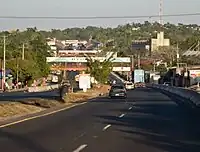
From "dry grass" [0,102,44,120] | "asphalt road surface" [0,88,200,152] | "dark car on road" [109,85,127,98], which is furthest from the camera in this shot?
"dark car on road" [109,85,127,98]

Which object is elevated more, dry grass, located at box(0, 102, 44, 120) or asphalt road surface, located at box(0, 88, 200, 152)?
dry grass, located at box(0, 102, 44, 120)

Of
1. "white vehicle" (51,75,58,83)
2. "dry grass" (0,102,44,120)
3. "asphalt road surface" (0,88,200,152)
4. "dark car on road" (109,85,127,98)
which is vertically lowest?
"asphalt road surface" (0,88,200,152)

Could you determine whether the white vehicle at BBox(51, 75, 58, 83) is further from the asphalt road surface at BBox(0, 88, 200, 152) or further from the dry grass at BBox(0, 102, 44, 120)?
the asphalt road surface at BBox(0, 88, 200, 152)

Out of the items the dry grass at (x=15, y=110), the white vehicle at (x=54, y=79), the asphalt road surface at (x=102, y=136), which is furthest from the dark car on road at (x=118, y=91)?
the white vehicle at (x=54, y=79)

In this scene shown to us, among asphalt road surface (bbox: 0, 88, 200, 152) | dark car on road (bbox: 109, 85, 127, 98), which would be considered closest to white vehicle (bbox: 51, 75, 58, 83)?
dark car on road (bbox: 109, 85, 127, 98)

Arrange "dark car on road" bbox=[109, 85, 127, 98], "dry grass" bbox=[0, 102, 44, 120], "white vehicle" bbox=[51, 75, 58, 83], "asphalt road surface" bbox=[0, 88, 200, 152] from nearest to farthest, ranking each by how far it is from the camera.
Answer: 1. "asphalt road surface" bbox=[0, 88, 200, 152]
2. "dry grass" bbox=[0, 102, 44, 120]
3. "dark car on road" bbox=[109, 85, 127, 98]
4. "white vehicle" bbox=[51, 75, 58, 83]

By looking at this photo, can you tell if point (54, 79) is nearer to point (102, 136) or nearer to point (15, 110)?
point (15, 110)

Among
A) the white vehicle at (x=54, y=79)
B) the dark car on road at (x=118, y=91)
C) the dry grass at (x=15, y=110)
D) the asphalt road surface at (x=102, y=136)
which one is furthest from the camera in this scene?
the white vehicle at (x=54, y=79)

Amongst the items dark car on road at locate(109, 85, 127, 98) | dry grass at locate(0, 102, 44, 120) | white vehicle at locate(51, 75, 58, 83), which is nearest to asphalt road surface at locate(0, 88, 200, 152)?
dry grass at locate(0, 102, 44, 120)

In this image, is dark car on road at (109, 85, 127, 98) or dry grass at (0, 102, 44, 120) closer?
dry grass at (0, 102, 44, 120)

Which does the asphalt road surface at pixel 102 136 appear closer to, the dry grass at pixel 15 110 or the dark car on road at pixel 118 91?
the dry grass at pixel 15 110

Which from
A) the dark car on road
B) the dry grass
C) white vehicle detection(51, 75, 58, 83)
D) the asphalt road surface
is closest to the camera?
the asphalt road surface

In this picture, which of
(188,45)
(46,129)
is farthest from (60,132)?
(188,45)

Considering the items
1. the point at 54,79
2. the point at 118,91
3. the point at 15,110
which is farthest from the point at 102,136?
the point at 54,79
